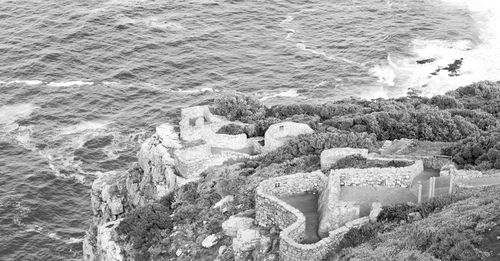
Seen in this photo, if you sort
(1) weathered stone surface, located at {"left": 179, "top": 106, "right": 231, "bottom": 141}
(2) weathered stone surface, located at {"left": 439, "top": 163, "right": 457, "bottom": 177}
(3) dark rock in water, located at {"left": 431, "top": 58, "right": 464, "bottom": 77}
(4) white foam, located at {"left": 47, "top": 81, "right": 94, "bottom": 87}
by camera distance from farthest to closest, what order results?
(4) white foam, located at {"left": 47, "top": 81, "right": 94, "bottom": 87} → (3) dark rock in water, located at {"left": 431, "top": 58, "right": 464, "bottom": 77} → (1) weathered stone surface, located at {"left": 179, "top": 106, "right": 231, "bottom": 141} → (2) weathered stone surface, located at {"left": 439, "top": 163, "right": 457, "bottom": 177}

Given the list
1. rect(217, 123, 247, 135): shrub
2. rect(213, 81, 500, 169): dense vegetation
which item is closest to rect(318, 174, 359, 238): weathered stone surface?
rect(213, 81, 500, 169): dense vegetation

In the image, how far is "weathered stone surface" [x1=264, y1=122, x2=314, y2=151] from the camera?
59781 millimetres

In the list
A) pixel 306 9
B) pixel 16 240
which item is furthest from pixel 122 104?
pixel 306 9

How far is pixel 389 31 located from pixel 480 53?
56.0ft

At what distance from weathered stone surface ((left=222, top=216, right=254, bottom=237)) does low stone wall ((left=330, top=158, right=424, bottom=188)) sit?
5.07 metres

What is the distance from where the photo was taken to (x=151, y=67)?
110 m

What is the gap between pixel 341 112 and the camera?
75125mm

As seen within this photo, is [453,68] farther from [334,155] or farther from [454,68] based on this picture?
[334,155]

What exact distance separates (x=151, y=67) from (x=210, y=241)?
71.2m

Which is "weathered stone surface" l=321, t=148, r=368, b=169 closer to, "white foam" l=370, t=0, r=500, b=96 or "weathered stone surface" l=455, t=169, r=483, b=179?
"weathered stone surface" l=455, t=169, r=483, b=179

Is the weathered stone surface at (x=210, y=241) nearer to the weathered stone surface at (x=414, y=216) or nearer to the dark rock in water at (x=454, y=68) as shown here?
the weathered stone surface at (x=414, y=216)

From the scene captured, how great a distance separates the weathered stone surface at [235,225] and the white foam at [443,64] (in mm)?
58977

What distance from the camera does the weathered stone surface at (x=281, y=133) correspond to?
59781mm

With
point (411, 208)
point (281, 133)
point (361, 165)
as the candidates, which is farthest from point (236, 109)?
point (411, 208)
